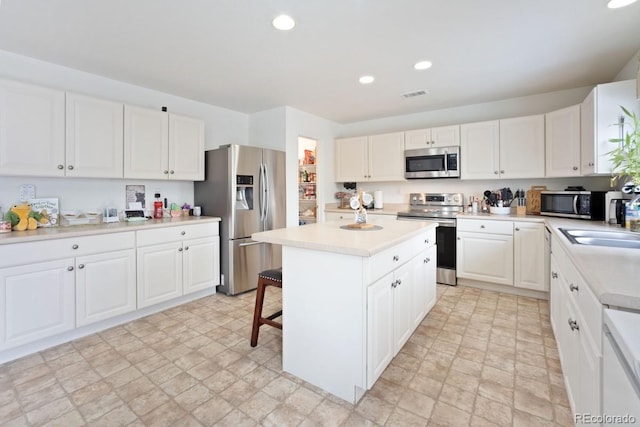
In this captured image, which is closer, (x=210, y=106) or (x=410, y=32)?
(x=410, y=32)

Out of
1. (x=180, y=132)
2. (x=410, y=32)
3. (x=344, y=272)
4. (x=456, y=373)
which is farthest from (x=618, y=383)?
(x=180, y=132)

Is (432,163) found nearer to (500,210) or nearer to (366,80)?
(500,210)

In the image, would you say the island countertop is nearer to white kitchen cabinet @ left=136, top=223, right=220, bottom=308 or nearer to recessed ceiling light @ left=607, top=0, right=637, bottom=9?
white kitchen cabinet @ left=136, top=223, right=220, bottom=308

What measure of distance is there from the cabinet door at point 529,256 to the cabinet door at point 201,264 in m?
3.44

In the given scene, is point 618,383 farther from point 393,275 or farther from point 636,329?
point 393,275

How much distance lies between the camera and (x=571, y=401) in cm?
156

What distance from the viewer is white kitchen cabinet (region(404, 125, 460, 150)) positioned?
157 inches

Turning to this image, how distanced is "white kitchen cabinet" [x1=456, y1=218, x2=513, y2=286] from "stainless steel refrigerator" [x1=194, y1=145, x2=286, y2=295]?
7.85 ft

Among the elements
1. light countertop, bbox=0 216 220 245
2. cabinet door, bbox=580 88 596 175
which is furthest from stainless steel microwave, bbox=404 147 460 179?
light countertop, bbox=0 216 220 245

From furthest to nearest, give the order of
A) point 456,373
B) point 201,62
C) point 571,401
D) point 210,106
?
point 210,106, point 201,62, point 456,373, point 571,401

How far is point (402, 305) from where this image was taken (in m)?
2.08

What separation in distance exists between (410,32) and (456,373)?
246 cm

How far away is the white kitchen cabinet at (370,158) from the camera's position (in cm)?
445

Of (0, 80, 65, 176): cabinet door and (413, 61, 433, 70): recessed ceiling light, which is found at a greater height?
(413, 61, 433, 70): recessed ceiling light
